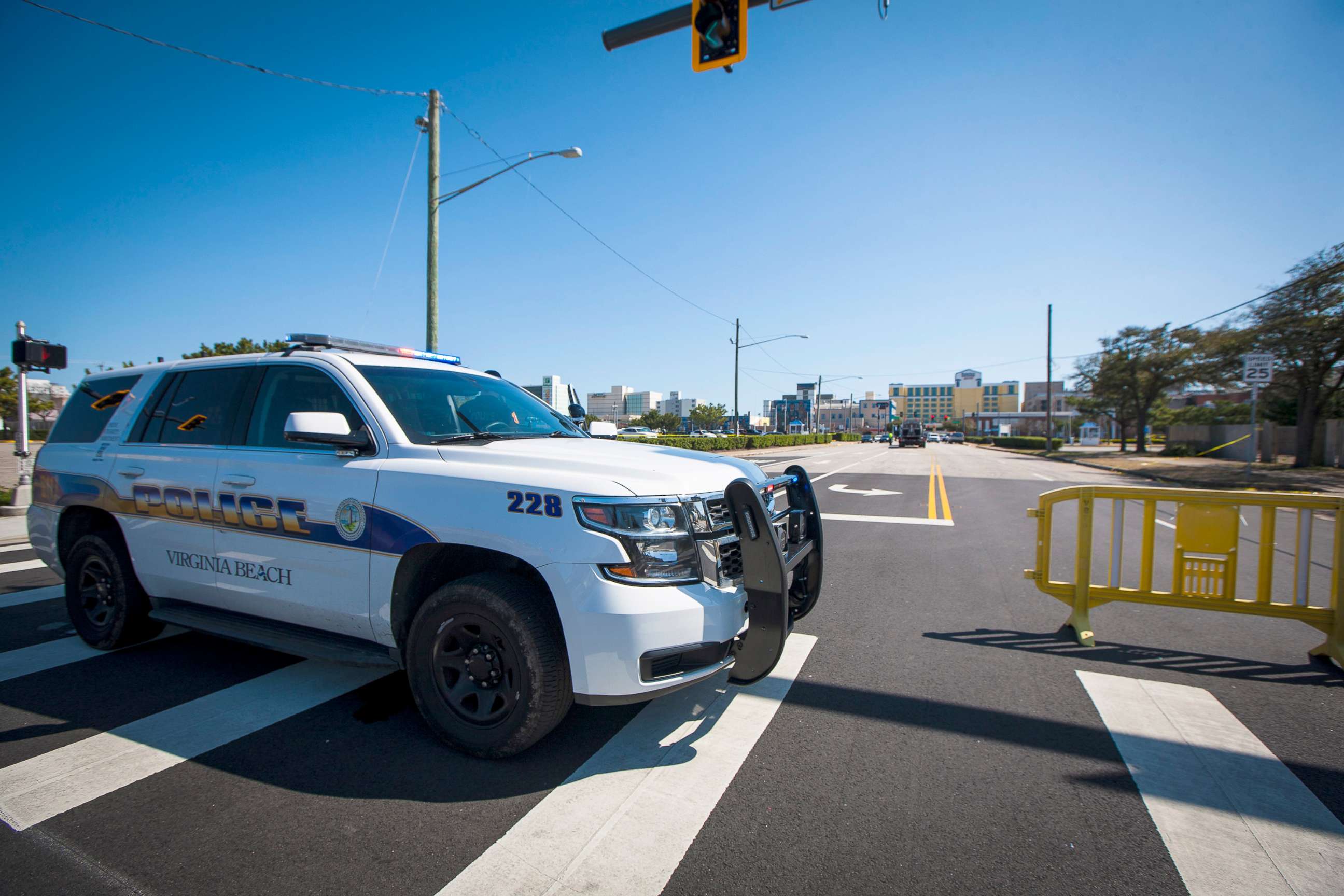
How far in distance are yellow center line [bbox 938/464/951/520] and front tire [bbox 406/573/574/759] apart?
9.91 meters

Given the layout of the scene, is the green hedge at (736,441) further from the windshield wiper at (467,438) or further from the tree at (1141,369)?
the tree at (1141,369)

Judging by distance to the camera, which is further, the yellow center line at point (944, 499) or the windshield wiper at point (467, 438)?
the yellow center line at point (944, 499)

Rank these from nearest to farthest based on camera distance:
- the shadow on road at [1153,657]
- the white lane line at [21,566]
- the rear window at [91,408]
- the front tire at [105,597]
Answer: the shadow on road at [1153,657]
the front tire at [105,597]
the rear window at [91,408]
the white lane line at [21,566]

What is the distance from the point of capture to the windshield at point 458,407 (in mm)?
3738

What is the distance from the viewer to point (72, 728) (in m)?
3.37

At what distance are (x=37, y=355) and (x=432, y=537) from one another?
1185 cm

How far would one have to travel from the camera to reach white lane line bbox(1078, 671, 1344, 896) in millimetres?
2324

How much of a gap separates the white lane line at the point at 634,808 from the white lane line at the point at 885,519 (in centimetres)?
768

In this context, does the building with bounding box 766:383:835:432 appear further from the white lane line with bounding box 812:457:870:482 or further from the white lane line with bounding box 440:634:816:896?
the white lane line with bounding box 440:634:816:896

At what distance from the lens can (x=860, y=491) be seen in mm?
16344

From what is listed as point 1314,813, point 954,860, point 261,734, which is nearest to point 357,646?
point 261,734

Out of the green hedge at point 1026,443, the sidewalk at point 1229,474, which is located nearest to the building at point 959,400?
the green hedge at point 1026,443

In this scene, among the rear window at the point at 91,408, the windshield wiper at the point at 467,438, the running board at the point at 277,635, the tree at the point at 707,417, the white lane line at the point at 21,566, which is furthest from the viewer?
the tree at the point at 707,417

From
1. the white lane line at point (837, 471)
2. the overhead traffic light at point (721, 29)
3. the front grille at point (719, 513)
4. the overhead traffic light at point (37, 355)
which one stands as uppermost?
the overhead traffic light at point (721, 29)
